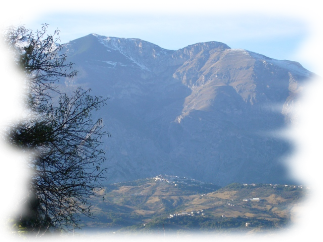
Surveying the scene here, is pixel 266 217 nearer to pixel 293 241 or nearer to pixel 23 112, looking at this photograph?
pixel 293 241

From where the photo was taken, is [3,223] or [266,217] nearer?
[3,223]

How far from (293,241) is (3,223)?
15013cm

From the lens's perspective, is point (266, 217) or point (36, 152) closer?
point (36, 152)

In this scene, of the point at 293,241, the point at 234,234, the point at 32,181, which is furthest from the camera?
the point at 234,234

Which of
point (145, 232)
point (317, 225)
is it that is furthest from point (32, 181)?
point (317, 225)

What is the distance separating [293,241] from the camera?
146 metres

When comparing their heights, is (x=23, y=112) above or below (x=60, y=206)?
above

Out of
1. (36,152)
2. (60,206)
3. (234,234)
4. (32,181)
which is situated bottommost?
(234,234)

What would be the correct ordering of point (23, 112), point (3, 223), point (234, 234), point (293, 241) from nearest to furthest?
point (3, 223)
point (23, 112)
point (293, 241)
point (234, 234)

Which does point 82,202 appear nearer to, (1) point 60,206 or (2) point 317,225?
(1) point 60,206

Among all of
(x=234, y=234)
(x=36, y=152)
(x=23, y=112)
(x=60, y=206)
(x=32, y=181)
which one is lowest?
(x=234, y=234)

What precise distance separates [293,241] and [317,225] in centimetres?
3031

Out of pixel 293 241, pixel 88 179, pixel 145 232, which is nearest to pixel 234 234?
pixel 293 241

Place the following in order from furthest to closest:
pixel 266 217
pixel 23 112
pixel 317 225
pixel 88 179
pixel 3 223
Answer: pixel 266 217
pixel 317 225
pixel 88 179
pixel 23 112
pixel 3 223
